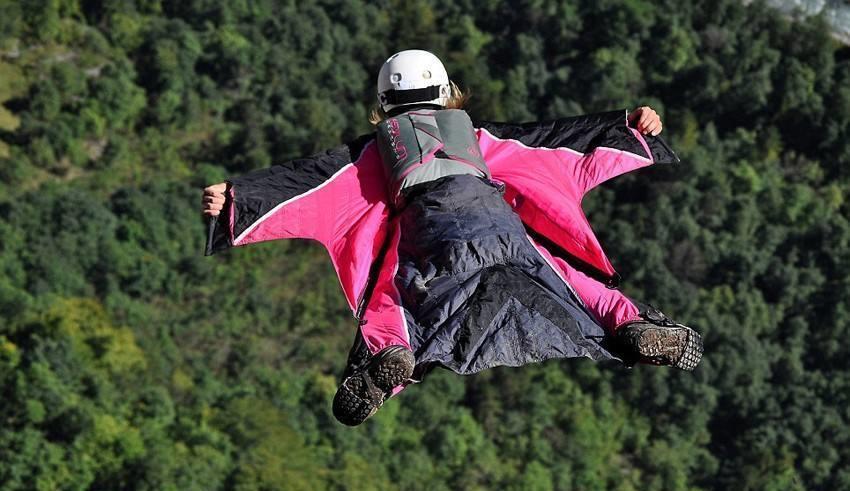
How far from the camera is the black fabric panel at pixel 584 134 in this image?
12.7m

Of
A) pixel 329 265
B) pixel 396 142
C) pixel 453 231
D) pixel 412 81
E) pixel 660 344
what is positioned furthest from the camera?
pixel 329 265

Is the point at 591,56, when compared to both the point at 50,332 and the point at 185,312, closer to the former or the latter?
the point at 185,312

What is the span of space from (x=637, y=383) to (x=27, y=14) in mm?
22175

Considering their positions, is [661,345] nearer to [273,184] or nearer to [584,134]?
[584,134]

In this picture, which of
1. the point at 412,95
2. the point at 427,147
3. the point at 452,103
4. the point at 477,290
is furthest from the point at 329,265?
the point at 477,290

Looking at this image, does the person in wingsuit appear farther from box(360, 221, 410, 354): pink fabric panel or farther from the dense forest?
the dense forest

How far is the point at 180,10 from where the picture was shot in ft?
182

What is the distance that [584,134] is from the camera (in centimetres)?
1284

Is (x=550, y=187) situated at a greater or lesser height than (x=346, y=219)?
greater

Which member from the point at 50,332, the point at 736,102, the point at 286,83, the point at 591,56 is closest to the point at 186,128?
the point at 286,83

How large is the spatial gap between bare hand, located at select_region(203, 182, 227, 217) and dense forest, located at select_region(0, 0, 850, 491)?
30522 millimetres

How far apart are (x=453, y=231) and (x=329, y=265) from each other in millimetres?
39713

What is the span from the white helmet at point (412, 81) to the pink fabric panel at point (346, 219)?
46cm

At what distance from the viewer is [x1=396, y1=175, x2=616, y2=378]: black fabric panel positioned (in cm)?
1125
